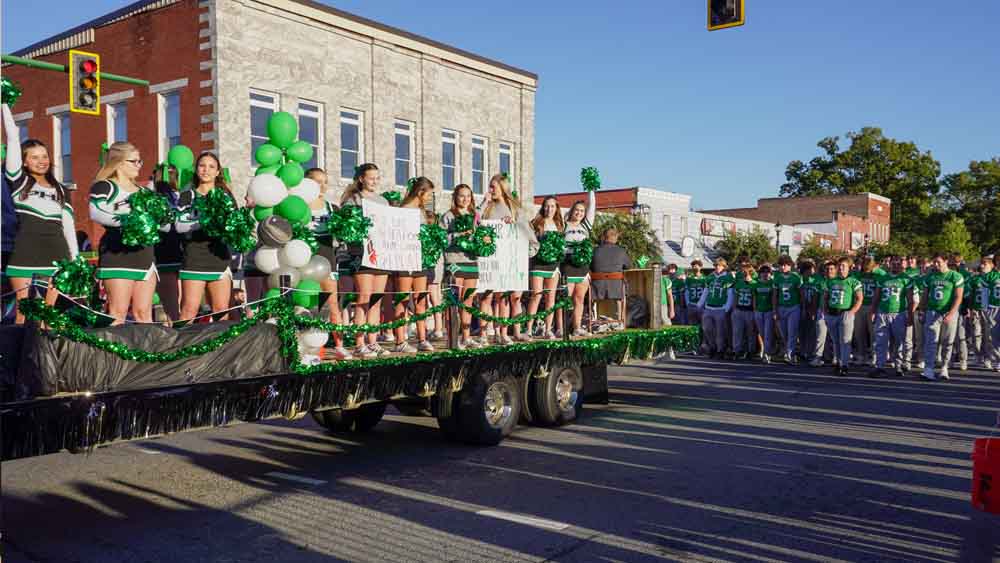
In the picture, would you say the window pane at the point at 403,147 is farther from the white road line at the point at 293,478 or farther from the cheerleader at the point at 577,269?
the white road line at the point at 293,478

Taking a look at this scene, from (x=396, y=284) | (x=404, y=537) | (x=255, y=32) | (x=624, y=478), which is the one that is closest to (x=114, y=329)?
(x=404, y=537)

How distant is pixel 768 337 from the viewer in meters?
16.5

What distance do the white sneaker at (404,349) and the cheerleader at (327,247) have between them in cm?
64

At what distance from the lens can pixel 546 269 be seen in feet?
32.4

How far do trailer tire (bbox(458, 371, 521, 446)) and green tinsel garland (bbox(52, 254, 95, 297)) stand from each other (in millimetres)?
3636

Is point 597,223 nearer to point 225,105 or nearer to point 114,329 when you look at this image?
point 225,105

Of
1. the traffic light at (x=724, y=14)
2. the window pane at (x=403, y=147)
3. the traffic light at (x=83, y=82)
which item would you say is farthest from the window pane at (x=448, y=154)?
the traffic light at (x=724, y=14)

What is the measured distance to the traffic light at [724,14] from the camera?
1152 centimetres

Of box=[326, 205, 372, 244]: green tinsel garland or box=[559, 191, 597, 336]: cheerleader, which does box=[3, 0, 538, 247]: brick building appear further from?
box=[326, 205, 372, 244]: green tinsel garland

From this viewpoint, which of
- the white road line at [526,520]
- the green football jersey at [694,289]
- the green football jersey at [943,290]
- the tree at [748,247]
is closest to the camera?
the white road line at [526,520]

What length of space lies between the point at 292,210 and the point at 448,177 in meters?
18.2

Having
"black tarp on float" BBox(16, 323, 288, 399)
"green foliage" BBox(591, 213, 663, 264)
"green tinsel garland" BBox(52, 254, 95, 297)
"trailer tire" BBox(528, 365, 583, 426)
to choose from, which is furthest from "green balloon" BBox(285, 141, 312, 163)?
"green foliage" BBox(591, 213, 663, 264)

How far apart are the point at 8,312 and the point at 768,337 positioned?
1386cm

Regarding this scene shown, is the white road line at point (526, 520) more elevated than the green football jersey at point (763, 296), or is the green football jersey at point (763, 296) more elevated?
the green football jersey at point (763, 296)
